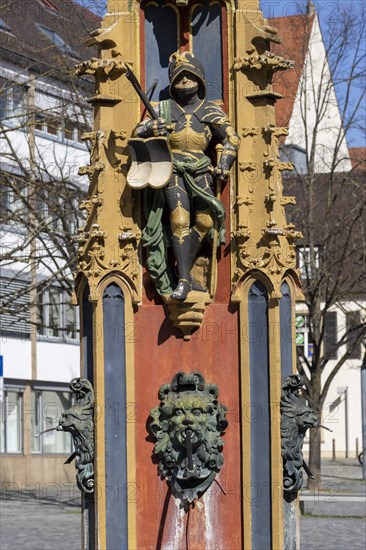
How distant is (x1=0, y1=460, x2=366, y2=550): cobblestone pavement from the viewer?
2030cm

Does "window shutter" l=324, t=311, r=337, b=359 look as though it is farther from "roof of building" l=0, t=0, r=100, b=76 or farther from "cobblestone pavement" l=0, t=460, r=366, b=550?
"roof of building" l=0, t=0, r=100, b=76

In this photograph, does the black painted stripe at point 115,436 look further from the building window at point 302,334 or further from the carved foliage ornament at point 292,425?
the building window at point 302,334

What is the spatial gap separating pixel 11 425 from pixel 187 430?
93.5ft

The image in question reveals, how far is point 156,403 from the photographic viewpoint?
448 inches

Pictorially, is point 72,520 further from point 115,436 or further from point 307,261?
point 115,436

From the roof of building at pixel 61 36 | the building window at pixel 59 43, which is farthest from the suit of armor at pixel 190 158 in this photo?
the building window at pixel 59 43

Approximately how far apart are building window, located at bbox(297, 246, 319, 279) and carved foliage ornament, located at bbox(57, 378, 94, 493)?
679 inches

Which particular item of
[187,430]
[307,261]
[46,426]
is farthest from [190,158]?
[46,426]

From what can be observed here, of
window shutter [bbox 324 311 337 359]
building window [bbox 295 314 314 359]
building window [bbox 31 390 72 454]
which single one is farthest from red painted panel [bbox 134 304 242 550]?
window shutter [bbox 324 311 337 359]

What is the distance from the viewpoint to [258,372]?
1126 centimetres

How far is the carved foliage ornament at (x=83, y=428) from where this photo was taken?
1126 cm

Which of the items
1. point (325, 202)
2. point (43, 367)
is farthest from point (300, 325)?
point (43, 367)

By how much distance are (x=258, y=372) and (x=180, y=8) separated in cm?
259

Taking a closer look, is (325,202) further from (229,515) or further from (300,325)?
(229,515)
